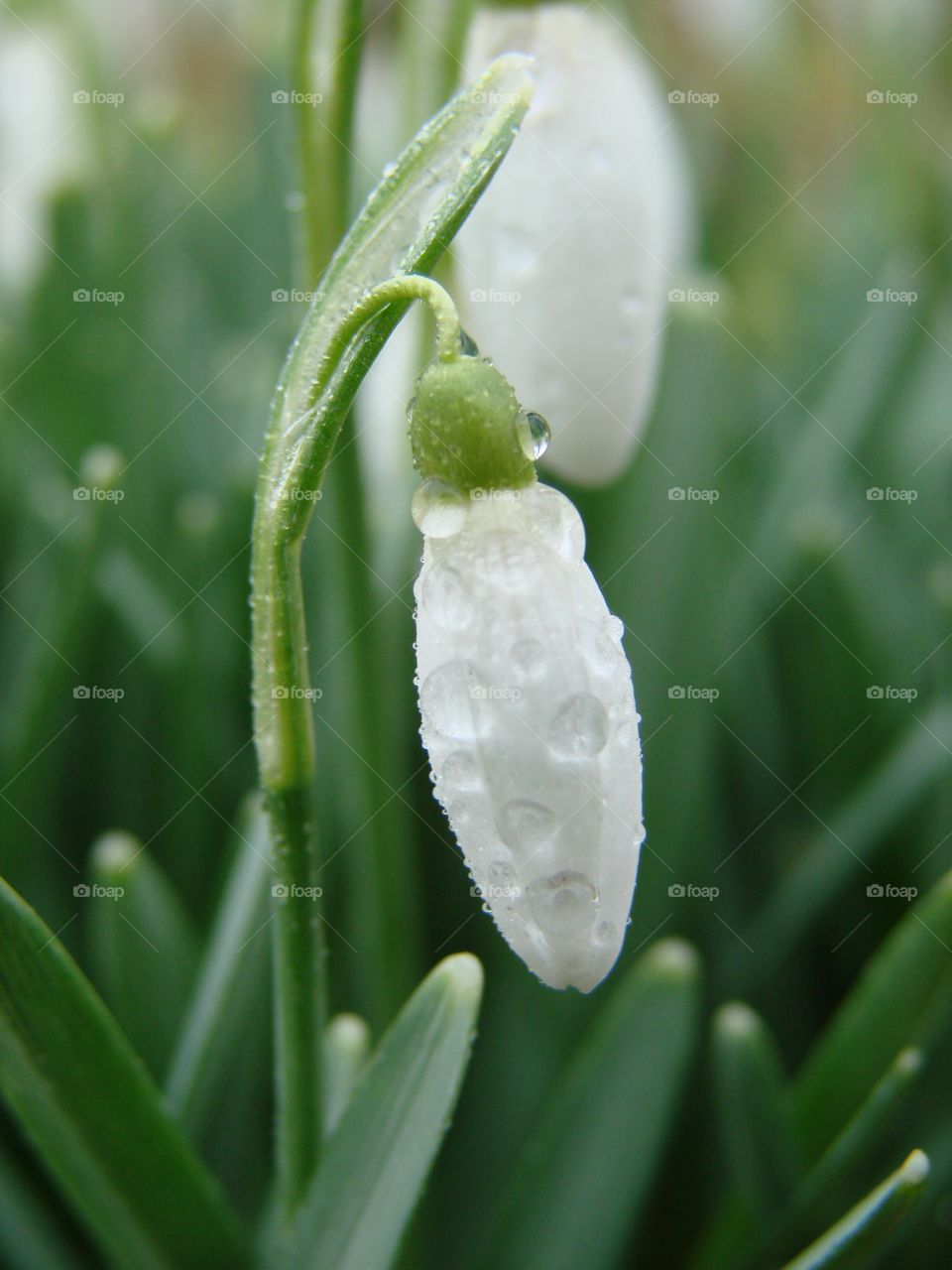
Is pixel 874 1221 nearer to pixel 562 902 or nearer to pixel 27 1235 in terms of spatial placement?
pixel 562 902

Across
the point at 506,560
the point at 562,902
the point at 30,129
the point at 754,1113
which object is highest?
the point at 30,129

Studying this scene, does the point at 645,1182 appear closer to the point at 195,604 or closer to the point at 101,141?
the point at 195,604

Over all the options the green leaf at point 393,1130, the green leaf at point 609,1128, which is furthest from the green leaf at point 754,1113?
the green leaf at point 393,1130

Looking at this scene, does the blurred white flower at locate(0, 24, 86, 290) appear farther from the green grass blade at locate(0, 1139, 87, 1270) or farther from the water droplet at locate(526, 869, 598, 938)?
the water droplet at locate(526, 869, 598, 938)

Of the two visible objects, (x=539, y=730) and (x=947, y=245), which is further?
(x=947, y=245)

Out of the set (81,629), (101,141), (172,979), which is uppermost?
(101,141)

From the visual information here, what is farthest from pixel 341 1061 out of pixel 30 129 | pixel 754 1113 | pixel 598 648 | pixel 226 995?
pixel 30 129

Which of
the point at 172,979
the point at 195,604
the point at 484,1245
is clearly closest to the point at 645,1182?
the point at 484,1245
